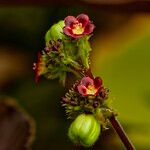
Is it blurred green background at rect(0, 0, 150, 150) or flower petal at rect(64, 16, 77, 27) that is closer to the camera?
flower petal at rect(64, 16, 77, 27)

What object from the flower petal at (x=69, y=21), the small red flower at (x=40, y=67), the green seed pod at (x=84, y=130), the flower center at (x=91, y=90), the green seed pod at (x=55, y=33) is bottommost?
the green seed pod at (x=84, y=130)

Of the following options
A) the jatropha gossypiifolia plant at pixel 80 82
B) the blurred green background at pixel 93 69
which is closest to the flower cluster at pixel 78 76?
the jatropha gossypiifolia plant at pixel 80 82

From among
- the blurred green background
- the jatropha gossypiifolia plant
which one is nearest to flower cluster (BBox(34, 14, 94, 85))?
the jatropha gossypiifolia plant

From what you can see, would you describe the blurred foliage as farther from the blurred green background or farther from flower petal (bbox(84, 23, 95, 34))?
flower petal (bbox(84, 23, 95, 34))

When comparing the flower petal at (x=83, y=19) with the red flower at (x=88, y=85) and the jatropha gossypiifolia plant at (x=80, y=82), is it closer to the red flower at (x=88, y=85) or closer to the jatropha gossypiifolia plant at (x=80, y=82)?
the jatropha gossypiifolia plant at (x=80, y=82)

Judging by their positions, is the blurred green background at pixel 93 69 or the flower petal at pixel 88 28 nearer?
the flower petal at pixel 88 28

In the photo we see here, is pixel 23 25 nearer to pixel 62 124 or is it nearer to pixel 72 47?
pixel 62 124

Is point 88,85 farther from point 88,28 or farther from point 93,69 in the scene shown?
point 93,69

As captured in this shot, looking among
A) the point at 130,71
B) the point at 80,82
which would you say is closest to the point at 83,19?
the point at 80,82
